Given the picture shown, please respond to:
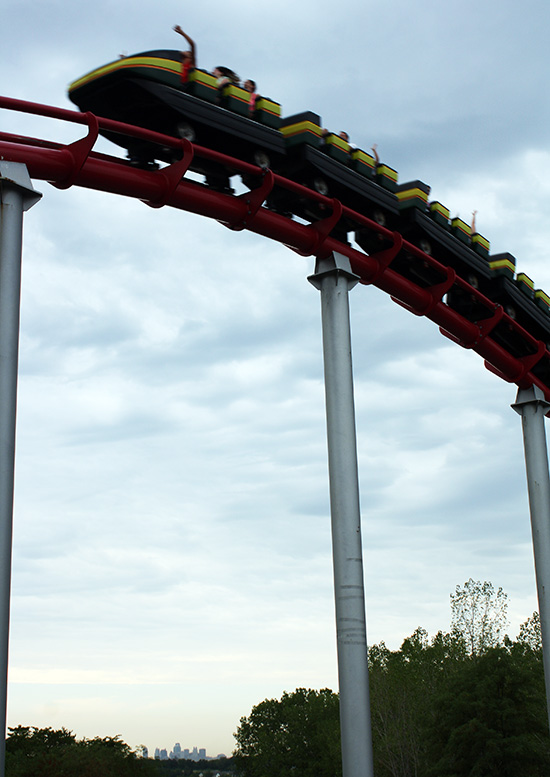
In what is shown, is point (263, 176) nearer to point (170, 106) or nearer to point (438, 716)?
point (170, 106)

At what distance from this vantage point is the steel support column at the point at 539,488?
1588cm

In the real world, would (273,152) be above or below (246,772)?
above

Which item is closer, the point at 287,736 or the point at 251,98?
the point at 251,98

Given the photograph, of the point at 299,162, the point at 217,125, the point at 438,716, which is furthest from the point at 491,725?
the point at 217,125

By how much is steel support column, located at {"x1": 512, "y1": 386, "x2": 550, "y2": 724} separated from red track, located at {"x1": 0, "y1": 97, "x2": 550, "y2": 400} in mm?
572

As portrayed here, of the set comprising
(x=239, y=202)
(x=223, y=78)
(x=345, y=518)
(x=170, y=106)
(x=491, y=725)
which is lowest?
(x=491, y=725)

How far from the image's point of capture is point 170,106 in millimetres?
11852

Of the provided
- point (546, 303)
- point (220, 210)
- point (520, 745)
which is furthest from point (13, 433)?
point (520, 745)

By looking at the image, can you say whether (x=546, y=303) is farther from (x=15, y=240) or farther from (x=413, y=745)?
(x=413, y=745)

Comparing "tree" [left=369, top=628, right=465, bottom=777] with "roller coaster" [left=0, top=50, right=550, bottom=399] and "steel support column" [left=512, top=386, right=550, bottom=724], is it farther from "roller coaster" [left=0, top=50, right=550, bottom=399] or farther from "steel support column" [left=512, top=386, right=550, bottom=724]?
"roller coaster" [left=0, top=50, right=550, bottom=399]

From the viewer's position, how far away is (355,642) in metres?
11.2

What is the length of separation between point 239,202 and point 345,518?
446cm

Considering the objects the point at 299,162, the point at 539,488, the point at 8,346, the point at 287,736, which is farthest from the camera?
the point at 287,736

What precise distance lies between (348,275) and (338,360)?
1.47 meters
